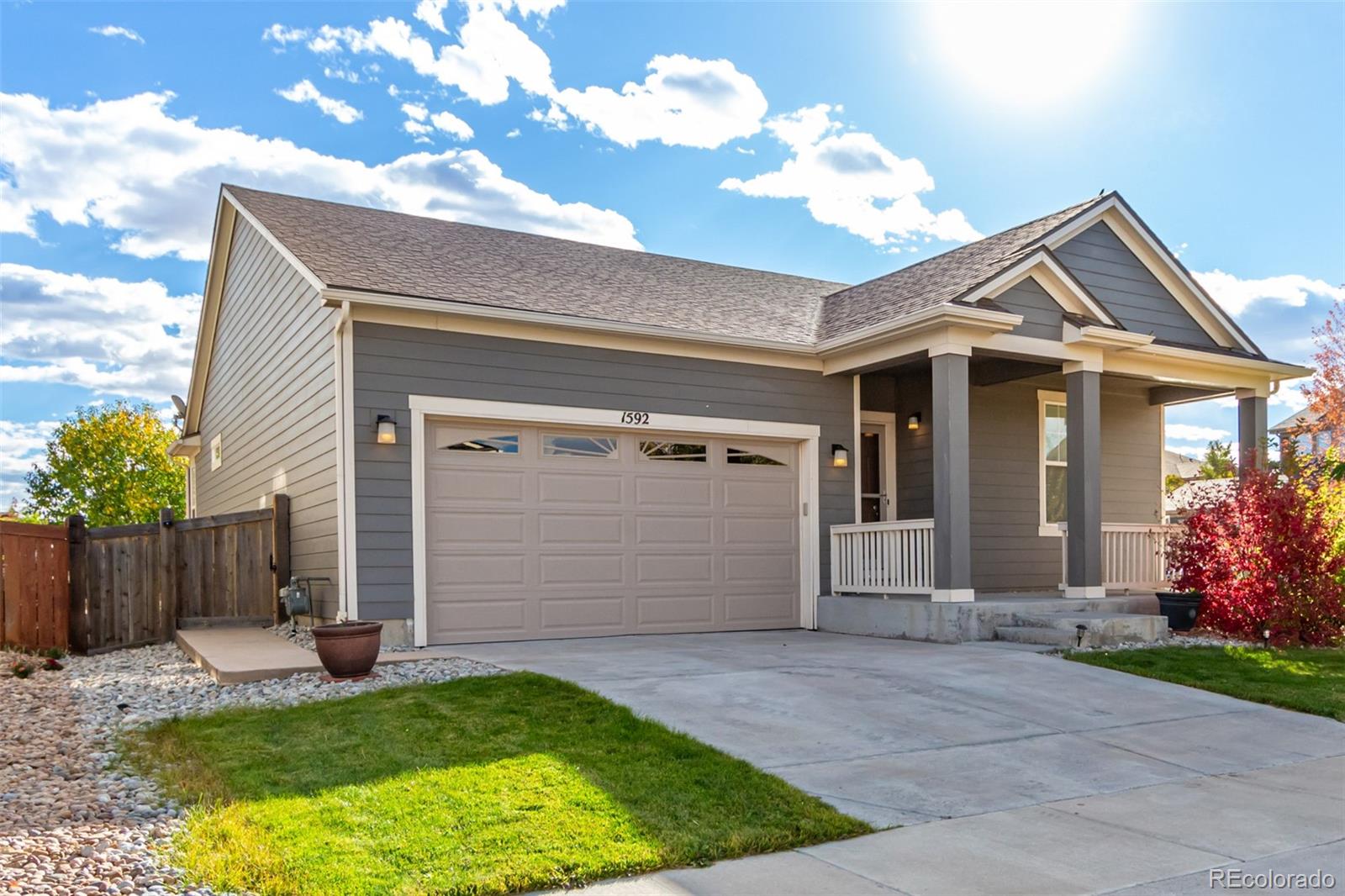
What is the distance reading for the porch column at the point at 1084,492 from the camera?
11.6 metres

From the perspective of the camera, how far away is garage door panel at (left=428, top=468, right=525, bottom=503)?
10148 mm

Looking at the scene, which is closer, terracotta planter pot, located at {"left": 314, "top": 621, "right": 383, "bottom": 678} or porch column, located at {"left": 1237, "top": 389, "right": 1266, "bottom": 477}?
terracotta planter pot, located at {"left": 314, "top": 621, "right": 383, "bottom": 678}

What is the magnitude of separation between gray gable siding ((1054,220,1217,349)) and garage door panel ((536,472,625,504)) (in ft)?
20.1

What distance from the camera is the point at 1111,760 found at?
19.3ft

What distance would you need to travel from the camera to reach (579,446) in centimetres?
1098

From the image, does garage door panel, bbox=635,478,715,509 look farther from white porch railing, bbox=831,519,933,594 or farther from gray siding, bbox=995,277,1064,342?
gray siding, bbox=995,277,1064,342

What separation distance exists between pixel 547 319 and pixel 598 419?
1.22 metres

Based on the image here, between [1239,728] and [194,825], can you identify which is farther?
[1239,728]

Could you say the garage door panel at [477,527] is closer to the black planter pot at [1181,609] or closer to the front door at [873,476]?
the front door at [873,476]

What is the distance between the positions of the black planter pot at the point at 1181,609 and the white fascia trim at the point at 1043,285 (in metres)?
3.23

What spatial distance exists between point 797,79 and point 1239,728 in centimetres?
984

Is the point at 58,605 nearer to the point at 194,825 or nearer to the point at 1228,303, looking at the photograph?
the point at 194,825

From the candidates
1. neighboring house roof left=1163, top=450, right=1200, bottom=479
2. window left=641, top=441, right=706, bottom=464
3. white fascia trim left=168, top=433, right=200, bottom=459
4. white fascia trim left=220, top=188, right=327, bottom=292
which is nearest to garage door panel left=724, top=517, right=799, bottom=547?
window left=641, top=441, right=706, bottom=464

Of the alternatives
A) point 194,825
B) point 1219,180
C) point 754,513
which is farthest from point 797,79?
point 194,825
